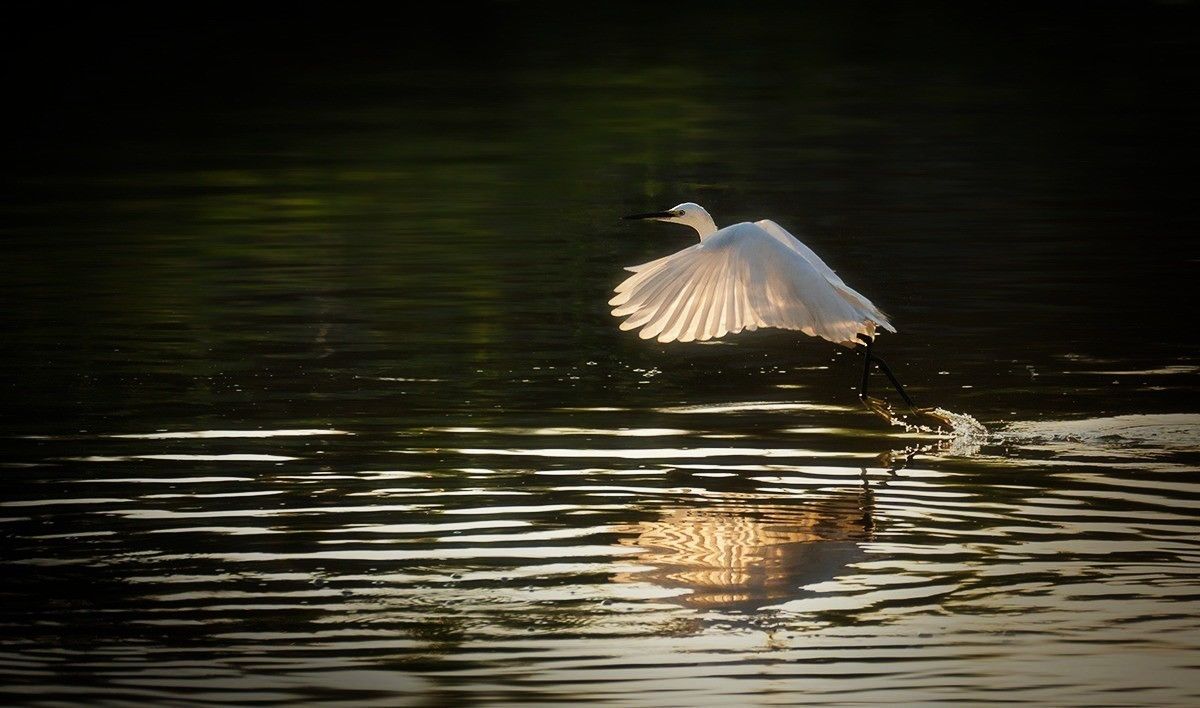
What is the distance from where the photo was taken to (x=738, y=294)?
948 centimetres

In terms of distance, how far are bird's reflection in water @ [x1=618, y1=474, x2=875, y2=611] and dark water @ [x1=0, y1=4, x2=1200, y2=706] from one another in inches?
1.0

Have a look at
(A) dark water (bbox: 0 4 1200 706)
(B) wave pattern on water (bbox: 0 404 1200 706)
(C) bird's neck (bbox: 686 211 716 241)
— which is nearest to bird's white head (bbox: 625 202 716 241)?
(C) bird's neck (bbox: 686 211 716 241)

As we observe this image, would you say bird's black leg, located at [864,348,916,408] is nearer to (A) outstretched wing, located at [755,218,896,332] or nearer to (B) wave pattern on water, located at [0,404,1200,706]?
(B) wave pattern on water, located at [0,404,1200,706]

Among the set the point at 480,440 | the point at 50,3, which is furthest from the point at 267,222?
the point at 50,3

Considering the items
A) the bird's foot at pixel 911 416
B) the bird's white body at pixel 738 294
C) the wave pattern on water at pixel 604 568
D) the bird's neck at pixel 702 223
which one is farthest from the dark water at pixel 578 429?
the bird's neck at pixel 702 223

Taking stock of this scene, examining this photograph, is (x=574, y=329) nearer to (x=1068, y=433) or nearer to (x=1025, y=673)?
(x=1068, y=433)

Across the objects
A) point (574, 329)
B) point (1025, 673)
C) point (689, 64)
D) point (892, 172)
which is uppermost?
point (689, 64)

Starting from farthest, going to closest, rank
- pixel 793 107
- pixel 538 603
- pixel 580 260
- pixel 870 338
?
pixel 793 107 → pixel 580 260 → pixel 870 338 → pixel 538 603

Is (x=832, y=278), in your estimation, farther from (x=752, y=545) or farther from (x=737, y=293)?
(x=752, y=545)

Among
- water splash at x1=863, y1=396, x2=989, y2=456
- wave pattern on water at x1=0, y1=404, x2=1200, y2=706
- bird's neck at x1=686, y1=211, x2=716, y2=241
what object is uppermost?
bird's neck at x1=686, y1=211, x2=716, y2=241

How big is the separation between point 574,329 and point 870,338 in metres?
3.32

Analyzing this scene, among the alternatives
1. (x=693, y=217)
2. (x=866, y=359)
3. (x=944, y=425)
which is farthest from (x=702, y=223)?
(x=944, y=425)

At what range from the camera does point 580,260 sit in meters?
16.5

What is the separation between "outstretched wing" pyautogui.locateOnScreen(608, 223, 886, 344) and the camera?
30.7 ft
